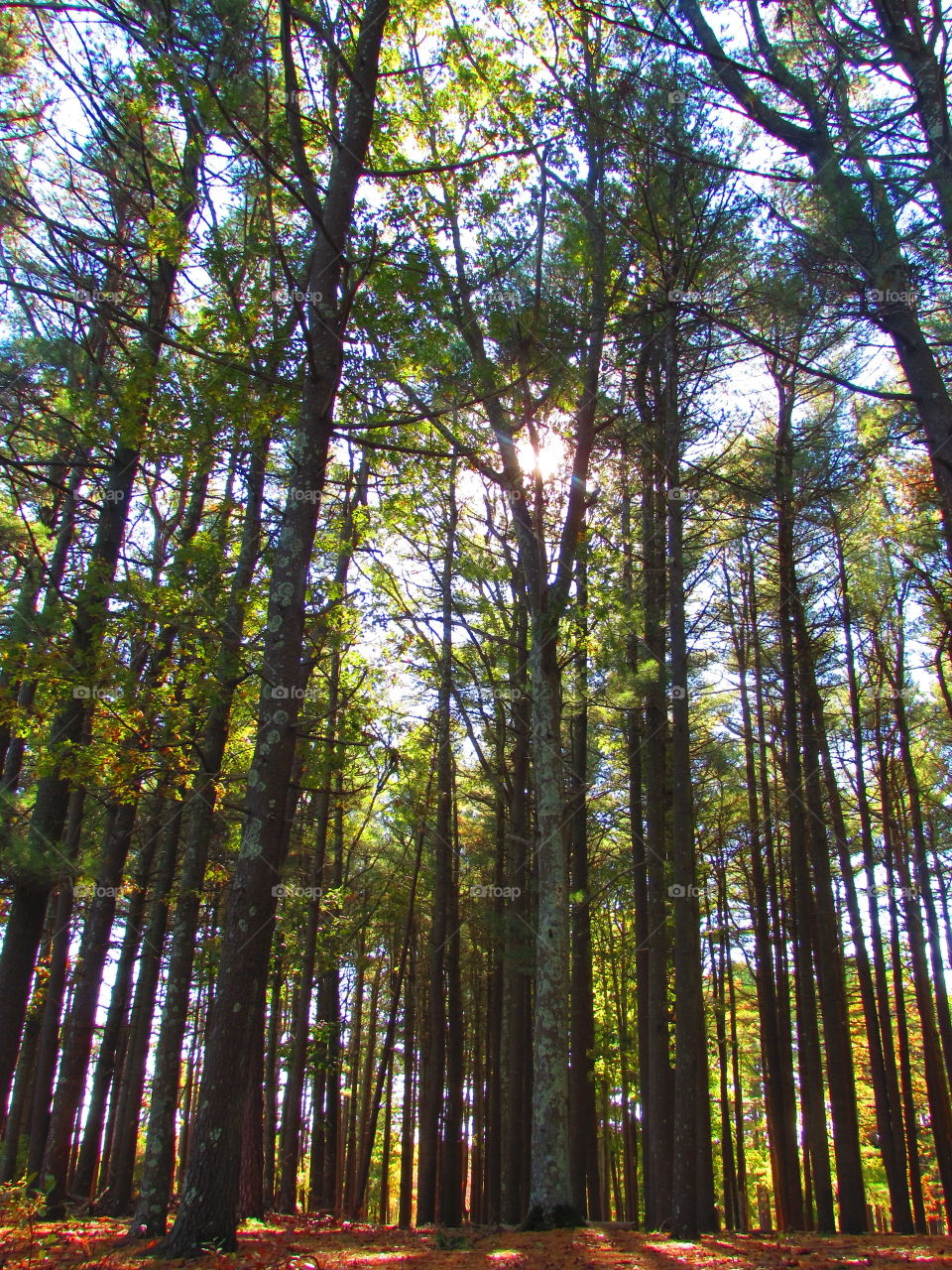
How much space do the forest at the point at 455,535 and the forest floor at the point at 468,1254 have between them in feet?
0.80

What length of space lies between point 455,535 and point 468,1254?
415 inches

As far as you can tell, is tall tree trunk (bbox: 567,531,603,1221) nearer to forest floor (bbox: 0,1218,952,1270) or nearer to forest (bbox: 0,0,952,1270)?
forest (bbox: 0,0,952,1270)

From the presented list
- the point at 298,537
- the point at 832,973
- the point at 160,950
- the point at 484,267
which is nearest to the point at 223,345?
the point at 298,537

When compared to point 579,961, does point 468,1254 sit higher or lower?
lower

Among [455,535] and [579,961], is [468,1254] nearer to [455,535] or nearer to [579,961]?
[579,961]

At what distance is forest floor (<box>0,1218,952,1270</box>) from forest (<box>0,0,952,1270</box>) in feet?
0.80

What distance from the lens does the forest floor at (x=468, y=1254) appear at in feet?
17.1

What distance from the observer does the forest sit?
7.53m

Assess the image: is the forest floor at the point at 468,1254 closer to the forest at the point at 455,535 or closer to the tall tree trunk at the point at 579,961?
the forest at the point at 455,535

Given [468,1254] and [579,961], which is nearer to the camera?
[468,1254]

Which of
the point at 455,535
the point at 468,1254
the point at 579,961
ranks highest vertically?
the point at 455,535

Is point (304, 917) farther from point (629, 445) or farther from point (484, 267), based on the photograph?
point (484, 267)

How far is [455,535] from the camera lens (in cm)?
1468

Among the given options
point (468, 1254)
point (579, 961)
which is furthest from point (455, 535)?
point (468, 1254)
